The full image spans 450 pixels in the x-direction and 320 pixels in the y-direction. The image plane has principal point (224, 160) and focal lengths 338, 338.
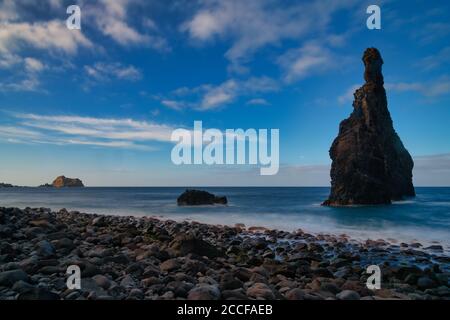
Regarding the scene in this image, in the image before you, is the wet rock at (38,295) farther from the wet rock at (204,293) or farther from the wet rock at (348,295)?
the wet rock at (348,295)

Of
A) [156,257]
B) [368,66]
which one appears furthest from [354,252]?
[368,66]

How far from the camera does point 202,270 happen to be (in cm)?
798

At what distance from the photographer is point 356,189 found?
45500 millimetres

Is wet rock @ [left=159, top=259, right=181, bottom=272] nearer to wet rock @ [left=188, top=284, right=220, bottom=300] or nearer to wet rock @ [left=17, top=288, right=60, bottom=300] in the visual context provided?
wet rock @ [left=188, top=284, right=220, bottom=300]

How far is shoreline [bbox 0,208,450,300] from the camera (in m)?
6.12

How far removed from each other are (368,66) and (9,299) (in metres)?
56.8

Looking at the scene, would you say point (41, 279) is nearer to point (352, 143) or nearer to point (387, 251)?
point (387, 251)

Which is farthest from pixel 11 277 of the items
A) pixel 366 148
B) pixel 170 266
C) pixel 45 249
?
pixel 366 148

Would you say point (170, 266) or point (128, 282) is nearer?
point (128, 282)

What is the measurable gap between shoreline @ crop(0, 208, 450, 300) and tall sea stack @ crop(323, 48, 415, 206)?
3305cm

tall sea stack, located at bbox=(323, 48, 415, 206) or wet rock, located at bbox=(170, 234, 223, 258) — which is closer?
wet rock, located at bbox=(170, 234, 223, 258)

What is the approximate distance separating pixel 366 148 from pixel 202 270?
4418 cm

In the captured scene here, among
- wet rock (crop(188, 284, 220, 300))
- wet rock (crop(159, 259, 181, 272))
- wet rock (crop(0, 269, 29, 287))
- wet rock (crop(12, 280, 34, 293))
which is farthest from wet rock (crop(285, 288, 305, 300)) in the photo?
wet rock (crop(0, 269, 29, 287))

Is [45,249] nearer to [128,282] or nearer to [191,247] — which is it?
[128,282]
